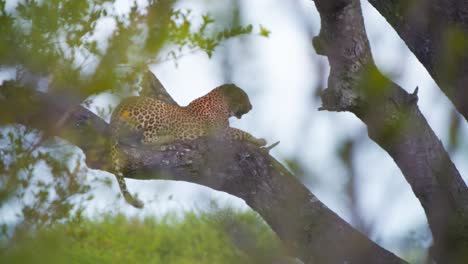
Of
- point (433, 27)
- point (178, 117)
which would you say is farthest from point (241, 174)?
point (178, 117)

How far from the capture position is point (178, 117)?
24.0 ft

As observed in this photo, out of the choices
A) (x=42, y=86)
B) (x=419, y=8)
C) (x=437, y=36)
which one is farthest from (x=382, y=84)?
(x=437, y=36)

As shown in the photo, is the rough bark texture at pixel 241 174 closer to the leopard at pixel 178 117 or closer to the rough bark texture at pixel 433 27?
the leopard at pixel 178 117

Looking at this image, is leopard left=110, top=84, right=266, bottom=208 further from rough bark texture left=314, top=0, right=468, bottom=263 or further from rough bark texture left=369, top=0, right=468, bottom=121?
rough bark texture left=369, top=0, right=468, bottom=121

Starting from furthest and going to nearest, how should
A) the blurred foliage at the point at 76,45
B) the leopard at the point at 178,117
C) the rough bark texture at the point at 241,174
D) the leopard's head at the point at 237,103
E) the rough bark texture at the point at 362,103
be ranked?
the leopard's head at the point at 237,103 → the leopard at the point at 178,117 → the rough bark texture at the point at 241,174 → the rough bark texture at the point at 362,103 → the blurred foliage at the point at 76,45

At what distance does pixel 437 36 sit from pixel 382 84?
2.07 metres

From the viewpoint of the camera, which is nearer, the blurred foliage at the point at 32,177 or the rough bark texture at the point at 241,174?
the blurred foliage at the point at 32,177

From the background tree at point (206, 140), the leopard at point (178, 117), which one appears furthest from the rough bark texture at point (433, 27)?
the leopard at point (178, 117)

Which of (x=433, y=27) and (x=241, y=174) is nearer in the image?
(x=433, y=27)

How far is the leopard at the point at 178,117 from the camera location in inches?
245

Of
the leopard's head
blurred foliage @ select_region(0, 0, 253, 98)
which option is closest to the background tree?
blurred foliage @ select_region(0, 0, 253, 98)

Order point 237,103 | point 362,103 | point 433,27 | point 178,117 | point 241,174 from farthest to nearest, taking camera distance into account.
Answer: point 237,103
point 178,117
point 241,174
point 362,103
point 433,27

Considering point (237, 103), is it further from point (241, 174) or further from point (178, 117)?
point (241, 174)

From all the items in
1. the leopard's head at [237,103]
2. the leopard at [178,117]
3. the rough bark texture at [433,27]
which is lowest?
the leopard at [178,117]
